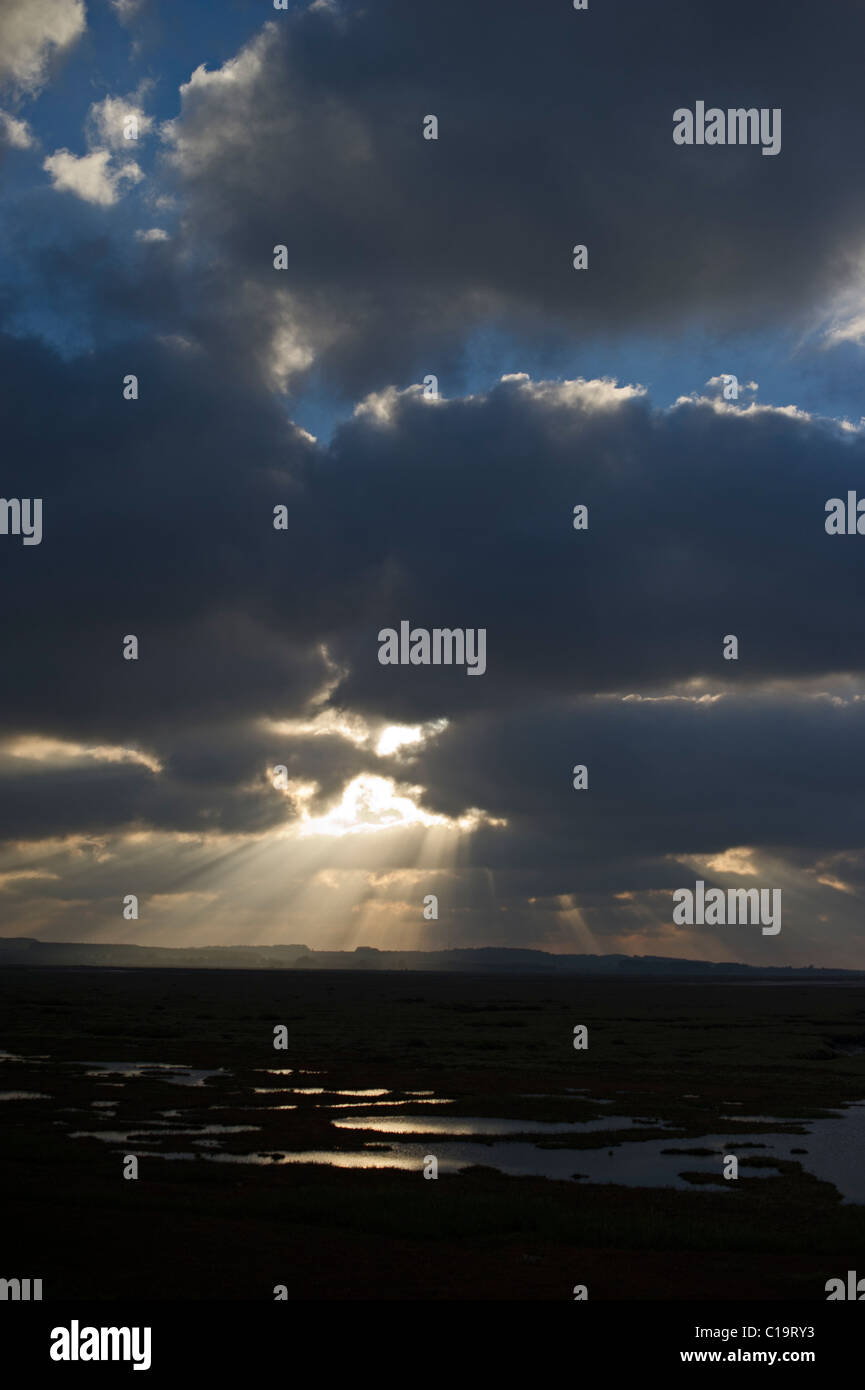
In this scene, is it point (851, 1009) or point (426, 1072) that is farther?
point (851, 1009)

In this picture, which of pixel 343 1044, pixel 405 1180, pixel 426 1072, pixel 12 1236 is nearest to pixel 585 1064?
pixel 426 1072

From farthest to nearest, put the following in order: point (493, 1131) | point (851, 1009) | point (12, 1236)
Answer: point (851, 1009), point (493, 1131), point (12, 1236)

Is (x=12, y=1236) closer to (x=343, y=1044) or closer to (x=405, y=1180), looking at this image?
(x=405, y=1180)
